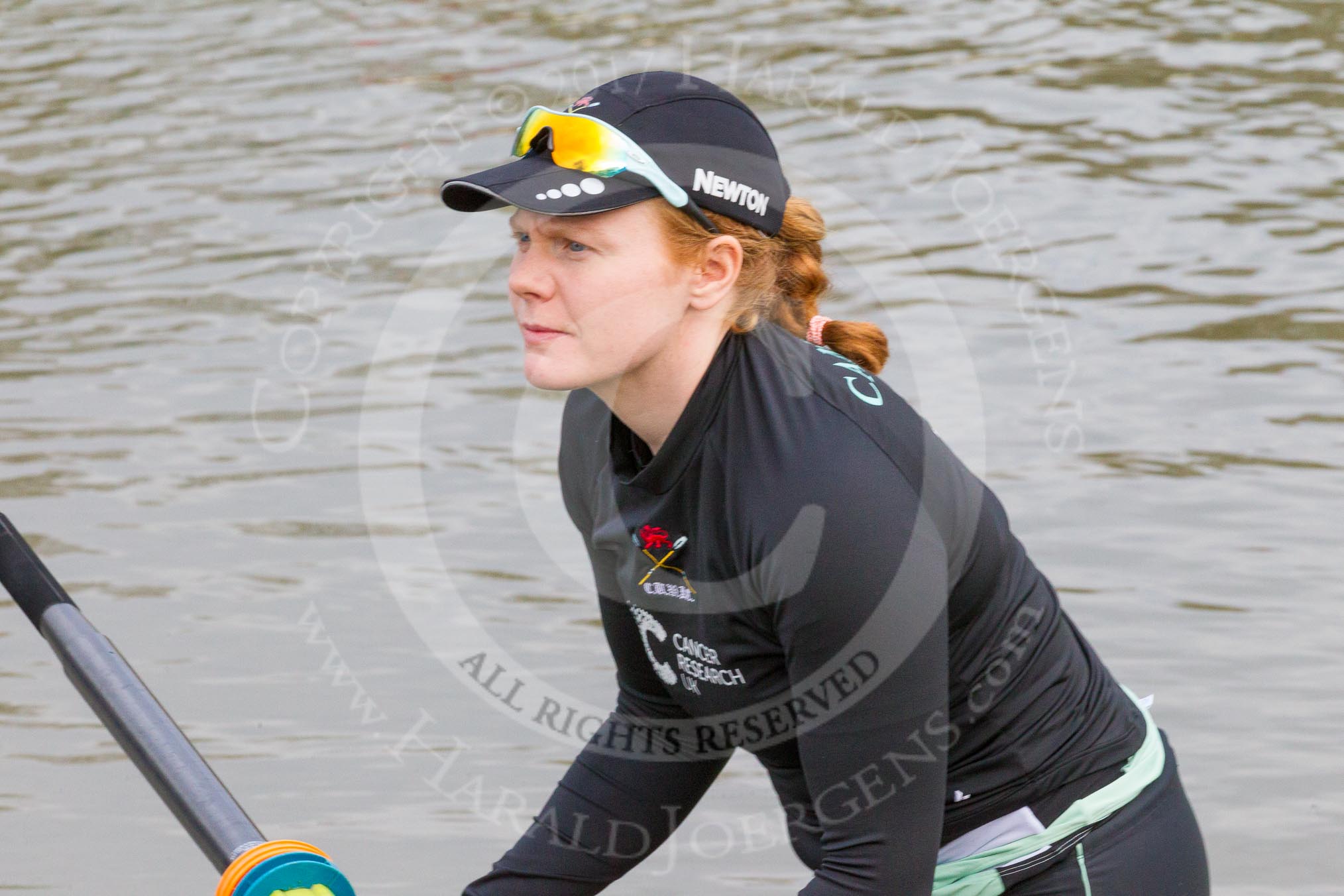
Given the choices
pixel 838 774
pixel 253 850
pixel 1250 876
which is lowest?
pixel 1250 876

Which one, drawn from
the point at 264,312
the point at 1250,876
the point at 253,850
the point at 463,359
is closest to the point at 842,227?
the point at 463,359

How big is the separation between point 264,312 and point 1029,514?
3.13 metres

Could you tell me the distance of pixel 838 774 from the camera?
177cm

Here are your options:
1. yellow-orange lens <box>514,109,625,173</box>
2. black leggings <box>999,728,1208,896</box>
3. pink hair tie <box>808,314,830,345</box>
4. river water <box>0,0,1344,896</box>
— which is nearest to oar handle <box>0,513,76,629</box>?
yellow-orange lens <box>514,109,625,173</box>

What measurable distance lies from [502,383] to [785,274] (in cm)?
378

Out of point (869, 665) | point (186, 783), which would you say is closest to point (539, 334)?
point (869, 665)

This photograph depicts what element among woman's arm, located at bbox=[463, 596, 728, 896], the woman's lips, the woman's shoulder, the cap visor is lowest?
woman's arm, located at bbox=[463, 596, 728, 896]

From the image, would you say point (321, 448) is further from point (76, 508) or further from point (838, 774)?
point (838, 774)

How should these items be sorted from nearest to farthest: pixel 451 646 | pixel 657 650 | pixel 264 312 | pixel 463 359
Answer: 1. pixel 657 650
2. pixel 451 646
3. pixel 463 359
4. pixel 264 312

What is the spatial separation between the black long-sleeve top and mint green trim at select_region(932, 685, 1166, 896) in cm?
2

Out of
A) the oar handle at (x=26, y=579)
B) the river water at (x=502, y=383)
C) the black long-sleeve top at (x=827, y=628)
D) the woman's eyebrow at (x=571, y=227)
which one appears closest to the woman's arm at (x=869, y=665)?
the black long-sleeve top at (x=827, y=628)

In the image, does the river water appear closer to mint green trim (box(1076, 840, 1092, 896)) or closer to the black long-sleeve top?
the black long-sleeve top

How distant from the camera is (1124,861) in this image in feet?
6.26

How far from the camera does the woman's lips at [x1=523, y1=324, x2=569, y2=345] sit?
6.06 feet
